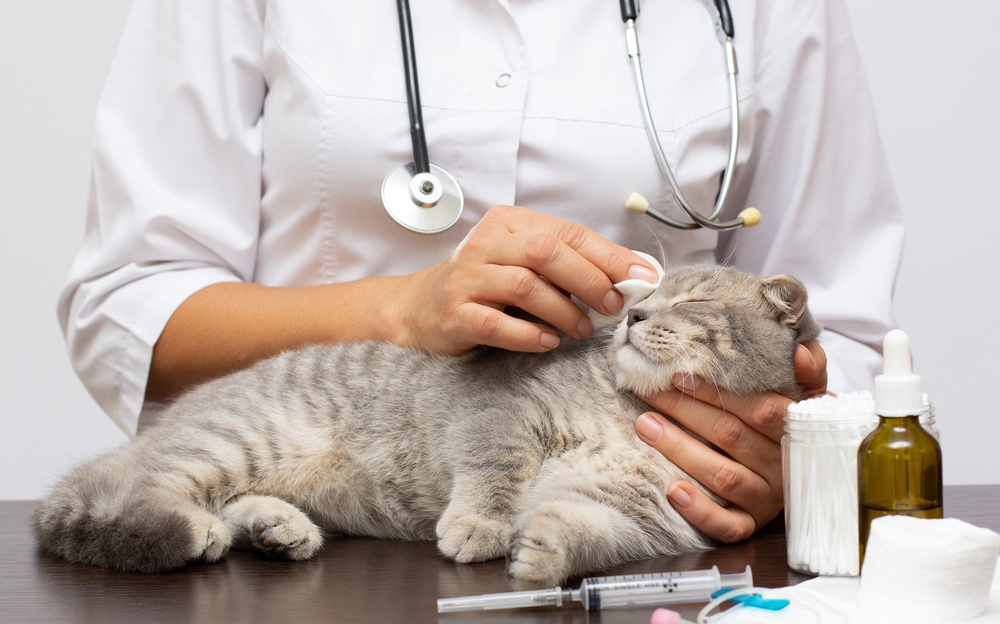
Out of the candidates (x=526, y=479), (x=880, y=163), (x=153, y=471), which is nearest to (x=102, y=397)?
(x=153, y=471)

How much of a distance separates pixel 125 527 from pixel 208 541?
3.9 inches

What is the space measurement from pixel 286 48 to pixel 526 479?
87 centimetres

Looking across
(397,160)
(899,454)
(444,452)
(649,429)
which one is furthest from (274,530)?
(899,454)

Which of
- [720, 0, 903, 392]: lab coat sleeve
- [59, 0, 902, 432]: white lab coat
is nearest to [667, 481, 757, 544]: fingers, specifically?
[59, 0, 902, 432]: white lab coat

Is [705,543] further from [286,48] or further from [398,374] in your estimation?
[286,48]

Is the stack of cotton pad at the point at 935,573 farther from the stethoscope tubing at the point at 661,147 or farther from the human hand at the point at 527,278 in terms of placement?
the stethoscope tubing at the point at 661,147

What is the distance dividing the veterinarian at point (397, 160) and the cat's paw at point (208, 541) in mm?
414

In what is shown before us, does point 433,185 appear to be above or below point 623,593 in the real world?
above

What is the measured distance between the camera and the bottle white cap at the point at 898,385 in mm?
758

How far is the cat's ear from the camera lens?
3.75 feet

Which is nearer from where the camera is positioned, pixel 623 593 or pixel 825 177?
pixel 623 593

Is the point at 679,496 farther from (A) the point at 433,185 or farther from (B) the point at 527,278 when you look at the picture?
(A) the point at 433,185

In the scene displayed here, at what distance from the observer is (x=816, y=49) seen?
4.94 feet

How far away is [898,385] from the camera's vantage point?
76cm
